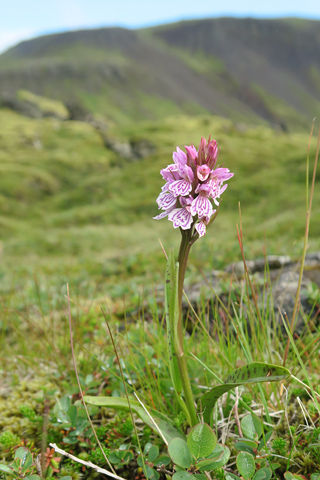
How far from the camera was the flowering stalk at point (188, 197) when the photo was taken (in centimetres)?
155

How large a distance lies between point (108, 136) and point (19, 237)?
2297 centimetres

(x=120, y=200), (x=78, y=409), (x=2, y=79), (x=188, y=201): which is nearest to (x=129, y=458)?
(x=78, y=409)

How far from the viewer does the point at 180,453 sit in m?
1.58

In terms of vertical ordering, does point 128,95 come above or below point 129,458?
above

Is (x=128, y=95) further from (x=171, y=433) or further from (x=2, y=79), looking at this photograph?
(x=171, y=433)

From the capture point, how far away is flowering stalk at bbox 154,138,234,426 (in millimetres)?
1548

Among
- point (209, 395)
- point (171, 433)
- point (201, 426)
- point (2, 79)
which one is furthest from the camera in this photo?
point (2, 79)

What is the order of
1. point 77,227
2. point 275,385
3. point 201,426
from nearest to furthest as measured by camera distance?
point 201,426, point 275,385, point 77,227

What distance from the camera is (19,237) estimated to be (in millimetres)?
17312

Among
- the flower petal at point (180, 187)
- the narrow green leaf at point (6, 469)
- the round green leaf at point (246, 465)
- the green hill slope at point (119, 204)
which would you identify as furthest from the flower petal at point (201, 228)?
the green hill slope at point (119, 204)

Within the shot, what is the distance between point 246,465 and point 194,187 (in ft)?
4.72

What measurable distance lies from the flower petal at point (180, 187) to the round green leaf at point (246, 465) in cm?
136

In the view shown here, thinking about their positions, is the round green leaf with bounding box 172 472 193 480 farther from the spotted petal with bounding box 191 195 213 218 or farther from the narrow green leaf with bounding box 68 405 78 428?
the spotted petal with bounding box 191 195 213 218

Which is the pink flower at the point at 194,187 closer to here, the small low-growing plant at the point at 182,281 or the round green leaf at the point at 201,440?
the small low-growing plant at the point at 182,281
